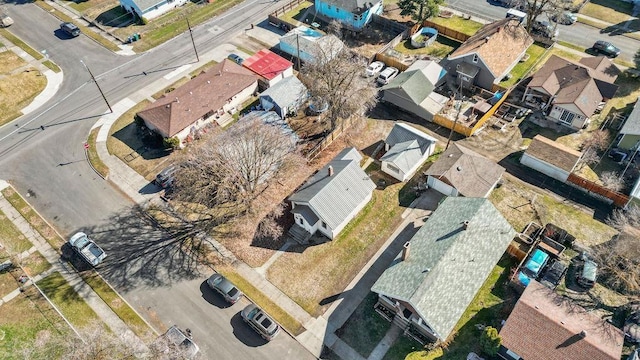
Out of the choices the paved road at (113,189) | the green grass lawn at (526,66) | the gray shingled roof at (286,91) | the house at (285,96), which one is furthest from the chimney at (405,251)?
the green grass lawn at (526,66)

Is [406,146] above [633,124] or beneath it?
beneath

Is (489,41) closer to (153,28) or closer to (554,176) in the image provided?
(554,176)

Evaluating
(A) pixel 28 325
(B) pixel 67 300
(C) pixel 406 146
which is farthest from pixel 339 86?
(A) pixel 28 325

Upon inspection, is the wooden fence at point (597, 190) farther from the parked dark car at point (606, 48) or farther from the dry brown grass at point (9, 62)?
the dry brown grass at point (9, 62)

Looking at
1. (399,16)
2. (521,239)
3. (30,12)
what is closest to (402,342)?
(521,239)

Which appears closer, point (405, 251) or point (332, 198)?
point (405, 251)

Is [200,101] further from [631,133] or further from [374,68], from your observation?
[631,133]
